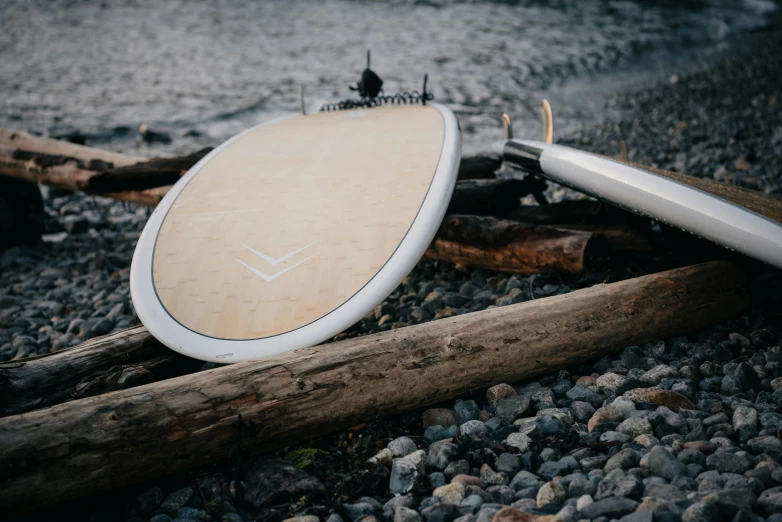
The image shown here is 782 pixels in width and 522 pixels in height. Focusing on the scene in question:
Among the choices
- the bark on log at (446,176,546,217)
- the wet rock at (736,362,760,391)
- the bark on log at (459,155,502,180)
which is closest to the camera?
the wet rock at (736,362,760,391)

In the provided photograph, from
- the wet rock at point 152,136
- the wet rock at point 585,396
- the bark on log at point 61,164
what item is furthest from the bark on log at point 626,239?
the wet rock at point 152,136

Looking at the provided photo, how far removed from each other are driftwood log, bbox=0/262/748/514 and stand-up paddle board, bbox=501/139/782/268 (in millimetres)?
265

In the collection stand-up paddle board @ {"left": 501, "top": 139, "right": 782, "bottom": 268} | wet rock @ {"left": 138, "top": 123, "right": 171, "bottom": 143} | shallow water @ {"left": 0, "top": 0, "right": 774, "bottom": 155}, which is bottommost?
wet rock @ {"left": 138, "top": 123, "right": 171, "bottom": 143}

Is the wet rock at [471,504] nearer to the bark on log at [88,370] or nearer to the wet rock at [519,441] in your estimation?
the wet rock at [519,441]

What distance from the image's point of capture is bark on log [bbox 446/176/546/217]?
3.80 metres

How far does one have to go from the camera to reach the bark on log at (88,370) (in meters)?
2.08

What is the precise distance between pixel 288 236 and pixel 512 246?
1181mm

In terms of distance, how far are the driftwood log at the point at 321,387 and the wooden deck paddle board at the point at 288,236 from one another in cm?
28

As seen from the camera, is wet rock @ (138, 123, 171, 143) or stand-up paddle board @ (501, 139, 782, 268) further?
wet rock @ (138, 123, 171, 143)

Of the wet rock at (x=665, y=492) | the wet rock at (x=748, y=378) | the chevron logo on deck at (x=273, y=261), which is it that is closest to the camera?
the wet rock at (x=665, y=492)

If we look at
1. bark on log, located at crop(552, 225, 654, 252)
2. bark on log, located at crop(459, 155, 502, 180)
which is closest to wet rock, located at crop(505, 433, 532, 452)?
bark on log, located at crop(552, 225, 654, 252)

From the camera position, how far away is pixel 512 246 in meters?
3.31

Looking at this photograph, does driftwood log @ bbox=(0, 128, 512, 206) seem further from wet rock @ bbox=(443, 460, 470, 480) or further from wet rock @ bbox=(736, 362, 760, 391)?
wet rock @ bbox=(443, 460, 470, 480)

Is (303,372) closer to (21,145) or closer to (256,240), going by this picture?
(256,240)
